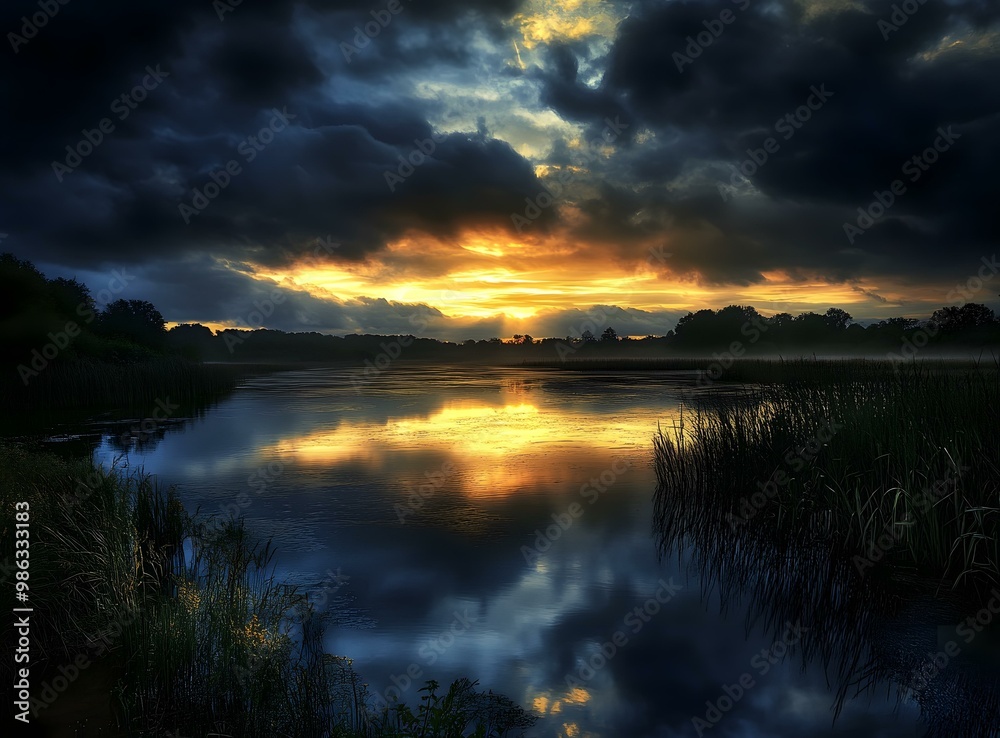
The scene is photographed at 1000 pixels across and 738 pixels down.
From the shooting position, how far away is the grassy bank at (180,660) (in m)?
5.59

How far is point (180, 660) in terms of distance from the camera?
244 inches

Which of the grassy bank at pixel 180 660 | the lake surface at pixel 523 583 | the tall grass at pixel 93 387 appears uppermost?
the tall grass at pixel 93 387

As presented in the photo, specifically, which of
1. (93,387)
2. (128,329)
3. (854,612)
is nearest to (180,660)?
(854,612)

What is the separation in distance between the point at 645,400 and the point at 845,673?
32.2 m

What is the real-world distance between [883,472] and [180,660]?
10.1 m

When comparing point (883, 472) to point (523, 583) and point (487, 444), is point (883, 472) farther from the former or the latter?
point (487, 444)

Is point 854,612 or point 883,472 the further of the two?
point 883,472

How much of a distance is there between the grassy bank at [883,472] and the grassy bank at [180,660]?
6.66 metres

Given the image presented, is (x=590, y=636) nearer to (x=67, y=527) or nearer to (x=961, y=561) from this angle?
(x=961, y=561)

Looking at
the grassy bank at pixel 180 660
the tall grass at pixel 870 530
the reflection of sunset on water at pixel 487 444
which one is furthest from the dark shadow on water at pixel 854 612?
the reflection of sunset on water at pixel 487 444

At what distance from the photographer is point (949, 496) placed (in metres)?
8.97

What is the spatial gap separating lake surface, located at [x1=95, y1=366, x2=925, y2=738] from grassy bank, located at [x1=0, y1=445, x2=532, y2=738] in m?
0.56

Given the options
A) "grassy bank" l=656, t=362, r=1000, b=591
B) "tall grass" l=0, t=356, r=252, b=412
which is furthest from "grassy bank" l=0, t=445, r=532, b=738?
"tall grass" l=0, t=356, r=252, b=412

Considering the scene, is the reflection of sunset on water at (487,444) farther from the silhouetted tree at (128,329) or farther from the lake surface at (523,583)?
the silhouetted tree at (128,329)
